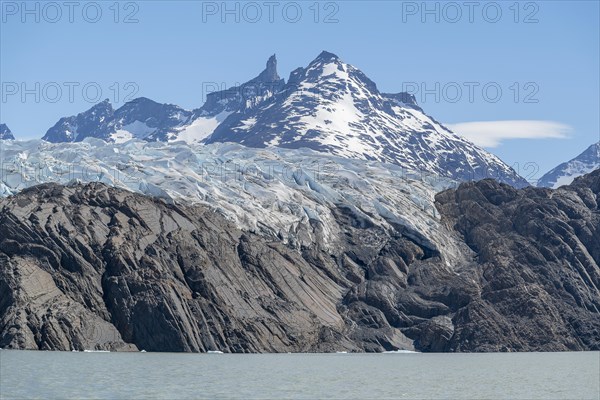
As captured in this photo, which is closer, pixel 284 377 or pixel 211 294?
pixel 284 377

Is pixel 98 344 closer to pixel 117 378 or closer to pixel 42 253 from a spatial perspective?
pixel 42 253

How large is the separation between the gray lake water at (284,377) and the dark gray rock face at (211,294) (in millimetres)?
11465

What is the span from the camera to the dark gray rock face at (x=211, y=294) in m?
156

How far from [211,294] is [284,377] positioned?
6263 centimetres

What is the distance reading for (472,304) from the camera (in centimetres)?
18250

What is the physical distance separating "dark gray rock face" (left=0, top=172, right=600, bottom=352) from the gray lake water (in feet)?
37.6

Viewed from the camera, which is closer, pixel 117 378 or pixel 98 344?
pixel 117 378

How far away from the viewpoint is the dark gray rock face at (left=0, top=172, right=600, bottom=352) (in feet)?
511

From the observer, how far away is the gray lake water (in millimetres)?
87188

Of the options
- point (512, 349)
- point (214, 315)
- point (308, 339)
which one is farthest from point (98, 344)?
point (512, 349)

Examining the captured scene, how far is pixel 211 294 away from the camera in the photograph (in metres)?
167

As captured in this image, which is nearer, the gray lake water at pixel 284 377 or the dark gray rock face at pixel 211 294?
the gray lake water at pixel 284 377

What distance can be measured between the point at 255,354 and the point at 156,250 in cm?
2622

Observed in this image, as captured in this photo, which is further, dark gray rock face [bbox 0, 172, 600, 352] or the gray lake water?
dark gray rock face [bbox 0, 172, 600, 352]
